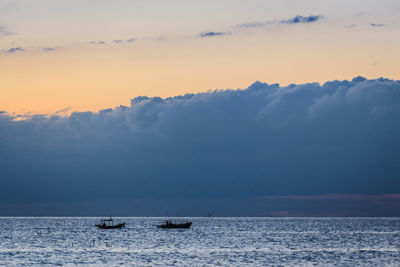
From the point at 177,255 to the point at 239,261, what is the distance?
13.9 m

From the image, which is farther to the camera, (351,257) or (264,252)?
(264,252)

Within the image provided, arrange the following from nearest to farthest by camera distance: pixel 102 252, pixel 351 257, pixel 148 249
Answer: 1. pixel 351 257
2. pixel 102 252
3. pixel 148 249

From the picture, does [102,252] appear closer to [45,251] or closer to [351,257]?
[45,251]


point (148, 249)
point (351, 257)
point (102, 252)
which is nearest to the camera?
point (351, 257)

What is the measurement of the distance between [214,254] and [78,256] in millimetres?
22505

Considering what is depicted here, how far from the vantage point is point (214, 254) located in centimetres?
10725

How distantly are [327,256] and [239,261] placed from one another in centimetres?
1798

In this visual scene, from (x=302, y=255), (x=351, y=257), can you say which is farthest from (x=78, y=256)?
(x=351, y=257)

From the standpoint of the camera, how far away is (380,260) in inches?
3829

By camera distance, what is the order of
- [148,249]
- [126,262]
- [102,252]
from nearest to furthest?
1. [126,262]
2. [102,252]
3. [148,249]


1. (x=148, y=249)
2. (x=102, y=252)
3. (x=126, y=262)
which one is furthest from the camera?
(x=148, y=249)

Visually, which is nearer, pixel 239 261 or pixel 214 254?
pixel 239 261

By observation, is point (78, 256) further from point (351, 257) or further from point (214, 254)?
point (351, 257)

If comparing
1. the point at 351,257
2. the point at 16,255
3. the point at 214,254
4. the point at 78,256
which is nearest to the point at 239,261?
the point at 214,254
